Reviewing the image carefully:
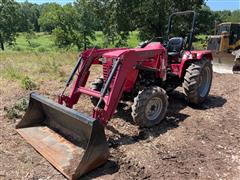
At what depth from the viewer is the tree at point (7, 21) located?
3584 centimetres

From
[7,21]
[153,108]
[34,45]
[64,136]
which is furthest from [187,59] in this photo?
[34,45]

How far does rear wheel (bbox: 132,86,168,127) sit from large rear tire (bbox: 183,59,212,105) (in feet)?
3.42

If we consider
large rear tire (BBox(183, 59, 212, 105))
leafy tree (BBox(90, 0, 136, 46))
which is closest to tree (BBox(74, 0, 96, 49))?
A: leafy tree (BBox(90, 0, 136, 46))

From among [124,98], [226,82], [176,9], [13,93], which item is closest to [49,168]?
[124,98]

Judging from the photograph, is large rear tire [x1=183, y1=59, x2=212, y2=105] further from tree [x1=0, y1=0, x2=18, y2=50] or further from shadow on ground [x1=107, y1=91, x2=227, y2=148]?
tree [x1=0, y1=0, x2=18, y2=50]

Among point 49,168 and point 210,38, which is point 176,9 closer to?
point 210,38

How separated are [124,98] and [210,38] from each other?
30.2 ft

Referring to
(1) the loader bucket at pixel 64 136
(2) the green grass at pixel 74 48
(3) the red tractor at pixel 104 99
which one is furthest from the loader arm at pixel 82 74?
(2) the green grass at pixel 74 48

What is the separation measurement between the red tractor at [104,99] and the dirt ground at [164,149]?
21cm

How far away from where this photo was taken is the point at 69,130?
486cm

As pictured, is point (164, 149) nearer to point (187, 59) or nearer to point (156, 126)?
point (156, 126)

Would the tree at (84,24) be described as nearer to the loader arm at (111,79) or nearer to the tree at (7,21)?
the tree at (7,21)

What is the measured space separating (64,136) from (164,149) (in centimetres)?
162

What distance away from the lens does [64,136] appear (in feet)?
15.8
